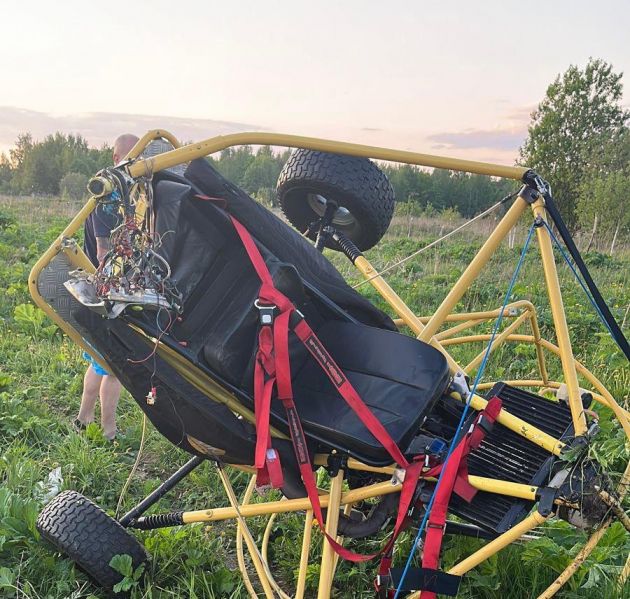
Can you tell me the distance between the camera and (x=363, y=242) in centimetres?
328

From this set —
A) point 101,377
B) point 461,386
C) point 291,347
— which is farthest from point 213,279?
point 101,377

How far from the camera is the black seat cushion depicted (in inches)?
86.8

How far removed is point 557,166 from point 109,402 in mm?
32972

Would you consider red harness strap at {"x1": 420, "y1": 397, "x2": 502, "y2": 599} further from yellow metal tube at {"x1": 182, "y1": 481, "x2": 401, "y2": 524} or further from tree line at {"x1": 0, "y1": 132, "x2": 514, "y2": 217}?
tree line at {"x1": 0, "y1": 132, "x2": 514, "y2": 217}

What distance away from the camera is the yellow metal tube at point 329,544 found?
2.04 m

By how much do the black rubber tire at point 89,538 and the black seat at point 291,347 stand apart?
932mm

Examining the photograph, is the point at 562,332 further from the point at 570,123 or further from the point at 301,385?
the point at 570,123

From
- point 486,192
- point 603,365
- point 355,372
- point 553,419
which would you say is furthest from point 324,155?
point 486,192

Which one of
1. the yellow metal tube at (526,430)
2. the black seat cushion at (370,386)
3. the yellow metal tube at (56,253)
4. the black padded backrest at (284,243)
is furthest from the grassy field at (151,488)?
the black padded backrest at (284,243)

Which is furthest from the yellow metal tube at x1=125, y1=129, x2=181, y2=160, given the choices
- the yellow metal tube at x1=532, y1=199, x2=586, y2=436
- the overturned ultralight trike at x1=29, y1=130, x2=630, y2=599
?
the yellow metal tube at x1=532, y1=199, x2=586, y2=436

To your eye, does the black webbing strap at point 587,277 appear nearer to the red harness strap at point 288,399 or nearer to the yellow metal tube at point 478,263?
the yellow metal tube at point 478,263

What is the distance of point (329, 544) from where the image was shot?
2072 millimetres

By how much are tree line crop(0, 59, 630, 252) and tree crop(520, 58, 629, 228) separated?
0.05 meters

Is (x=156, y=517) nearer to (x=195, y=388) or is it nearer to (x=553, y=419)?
(x=195, y=388)
